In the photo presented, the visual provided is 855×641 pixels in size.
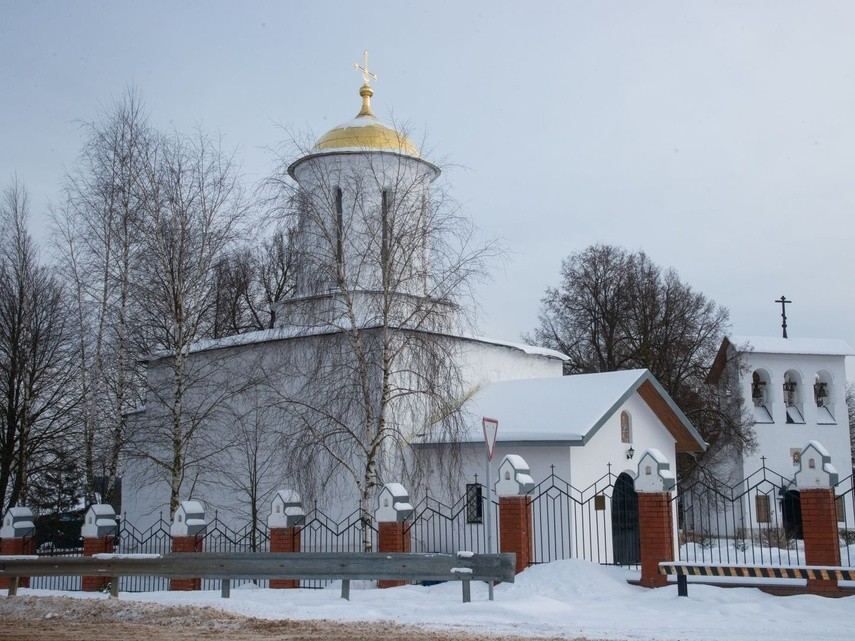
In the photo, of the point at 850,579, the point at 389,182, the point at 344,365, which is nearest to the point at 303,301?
the point at 344,365

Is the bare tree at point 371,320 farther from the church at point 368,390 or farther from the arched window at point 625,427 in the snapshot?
the arched window at point 625,427

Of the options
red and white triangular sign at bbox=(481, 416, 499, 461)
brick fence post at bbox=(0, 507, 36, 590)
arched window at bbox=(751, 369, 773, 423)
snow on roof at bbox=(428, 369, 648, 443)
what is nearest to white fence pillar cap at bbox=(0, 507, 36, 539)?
brick fence post at bbox=(0, 507, 36, 590)

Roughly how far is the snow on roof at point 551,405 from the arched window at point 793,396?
82.9ft

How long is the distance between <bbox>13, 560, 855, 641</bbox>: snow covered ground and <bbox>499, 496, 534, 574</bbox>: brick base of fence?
0.31 metres

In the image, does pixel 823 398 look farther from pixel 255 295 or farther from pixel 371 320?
pixel 371 320

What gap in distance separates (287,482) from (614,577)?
30.7 ft

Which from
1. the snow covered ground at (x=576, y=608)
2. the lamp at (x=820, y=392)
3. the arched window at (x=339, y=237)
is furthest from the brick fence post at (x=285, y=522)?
the lamp at (x=820, y=392)

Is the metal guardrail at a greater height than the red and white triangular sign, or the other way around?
the red and white triangular sign

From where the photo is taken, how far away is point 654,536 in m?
14.3

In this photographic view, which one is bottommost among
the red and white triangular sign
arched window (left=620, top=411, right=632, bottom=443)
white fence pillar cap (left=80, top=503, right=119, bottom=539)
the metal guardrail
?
the metal guardrail

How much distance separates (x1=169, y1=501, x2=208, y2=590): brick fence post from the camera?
17875 millimetres

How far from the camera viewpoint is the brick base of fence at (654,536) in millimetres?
14148

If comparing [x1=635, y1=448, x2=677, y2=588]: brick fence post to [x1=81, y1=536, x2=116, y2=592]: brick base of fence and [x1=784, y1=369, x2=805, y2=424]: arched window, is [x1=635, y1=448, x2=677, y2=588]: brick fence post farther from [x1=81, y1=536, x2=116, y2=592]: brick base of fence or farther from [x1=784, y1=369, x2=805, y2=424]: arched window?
[x1=784, y1=369, x2=805, y2=424]: arched window

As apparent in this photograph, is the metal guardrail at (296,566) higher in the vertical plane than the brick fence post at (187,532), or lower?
lower
